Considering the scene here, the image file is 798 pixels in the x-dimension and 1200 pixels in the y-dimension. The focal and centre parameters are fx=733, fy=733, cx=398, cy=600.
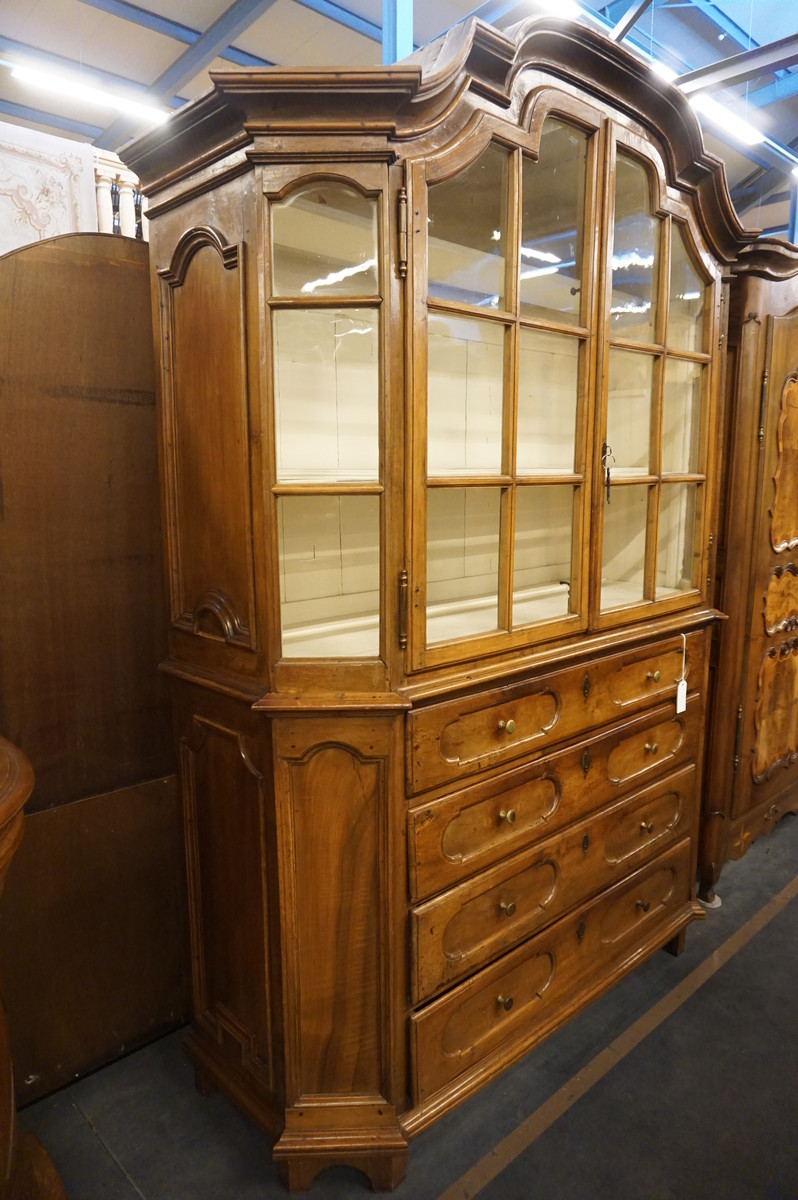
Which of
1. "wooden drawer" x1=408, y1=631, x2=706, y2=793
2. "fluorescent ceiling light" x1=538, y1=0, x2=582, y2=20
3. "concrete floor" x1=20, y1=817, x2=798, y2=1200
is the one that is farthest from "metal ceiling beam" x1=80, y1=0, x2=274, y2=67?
"concrete floor" x1=20, y1=817, x2=798, y2=1200

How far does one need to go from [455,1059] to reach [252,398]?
1.37 metres

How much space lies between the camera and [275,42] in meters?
3.96

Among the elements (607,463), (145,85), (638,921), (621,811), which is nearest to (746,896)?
(638,921)

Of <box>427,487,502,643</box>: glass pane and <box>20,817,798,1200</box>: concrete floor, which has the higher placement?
<box>427,487,502,643</box>: glass pane

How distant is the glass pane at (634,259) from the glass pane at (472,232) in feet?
1.25

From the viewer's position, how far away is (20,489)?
1.46 m

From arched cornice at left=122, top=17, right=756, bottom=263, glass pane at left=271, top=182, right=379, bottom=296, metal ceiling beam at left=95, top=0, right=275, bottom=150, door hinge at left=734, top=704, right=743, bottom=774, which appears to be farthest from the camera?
metal ceiling beam at left=95, top=0, right=275, bottom=150

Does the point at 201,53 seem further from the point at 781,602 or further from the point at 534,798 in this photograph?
the point at 534,798

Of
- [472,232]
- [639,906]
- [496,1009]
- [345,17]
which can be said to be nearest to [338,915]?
[496,1009]

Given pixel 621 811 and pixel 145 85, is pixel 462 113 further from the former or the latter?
pixel 145 85

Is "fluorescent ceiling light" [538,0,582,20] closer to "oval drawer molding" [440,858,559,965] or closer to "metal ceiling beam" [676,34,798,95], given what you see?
"metal ceiling beam" [676,34,798,95]

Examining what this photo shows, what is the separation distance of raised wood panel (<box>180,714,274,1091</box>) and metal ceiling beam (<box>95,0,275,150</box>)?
3.80 metres

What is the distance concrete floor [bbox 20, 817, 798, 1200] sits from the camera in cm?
144

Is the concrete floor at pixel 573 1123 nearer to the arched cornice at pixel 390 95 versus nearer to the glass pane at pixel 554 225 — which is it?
the glass pane at pixel 554 225
